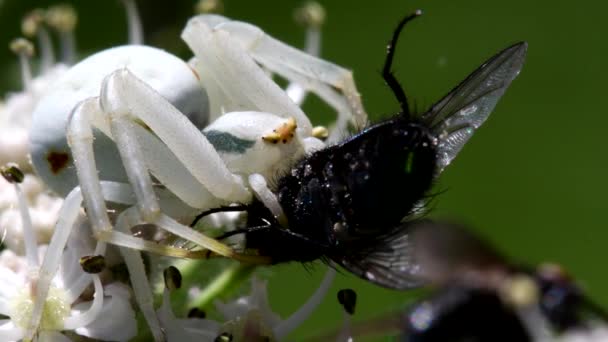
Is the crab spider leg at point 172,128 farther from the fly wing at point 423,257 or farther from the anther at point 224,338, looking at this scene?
the fly wing at point 423,257

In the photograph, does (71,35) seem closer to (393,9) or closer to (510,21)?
(393,9)

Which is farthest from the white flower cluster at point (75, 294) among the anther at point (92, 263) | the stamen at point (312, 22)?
the stamen at point (312, 22)

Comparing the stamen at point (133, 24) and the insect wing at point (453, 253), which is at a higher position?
the insect wing at point (453, 253)

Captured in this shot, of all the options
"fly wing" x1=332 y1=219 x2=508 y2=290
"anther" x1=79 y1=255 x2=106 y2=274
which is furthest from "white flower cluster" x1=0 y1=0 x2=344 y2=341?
Result: "fly wing" x1=332 y1=219 x2=508 y2=290

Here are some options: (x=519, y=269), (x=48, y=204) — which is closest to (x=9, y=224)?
(x=48, y=204)

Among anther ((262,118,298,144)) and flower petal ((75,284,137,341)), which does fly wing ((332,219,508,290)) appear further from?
flower petal ((75,284,137,341))

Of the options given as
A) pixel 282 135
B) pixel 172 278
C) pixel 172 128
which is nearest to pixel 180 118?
pixel 172 128

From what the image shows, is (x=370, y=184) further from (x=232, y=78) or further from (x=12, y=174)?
(x=12, y=174)
